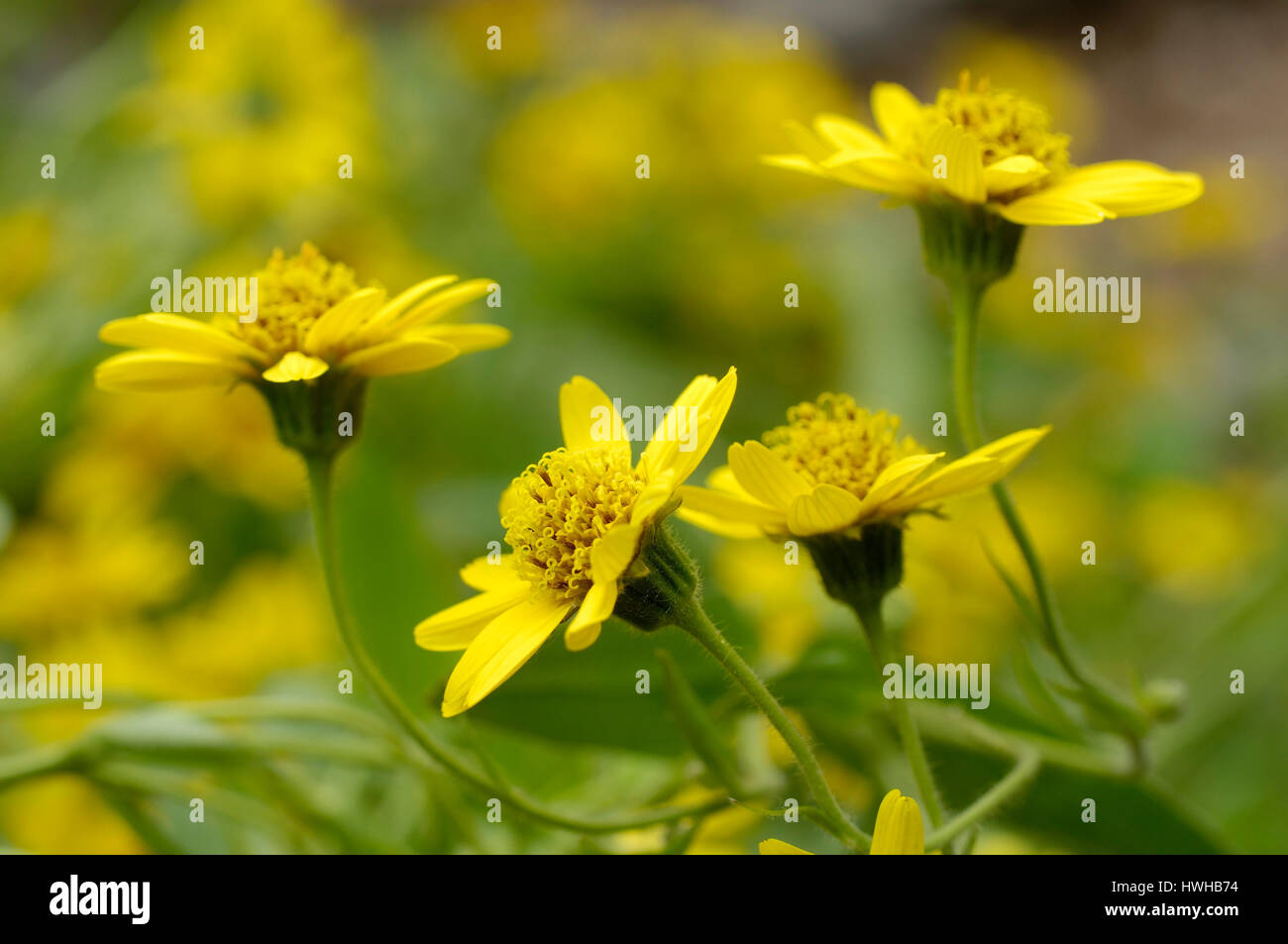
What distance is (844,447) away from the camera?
500 mm

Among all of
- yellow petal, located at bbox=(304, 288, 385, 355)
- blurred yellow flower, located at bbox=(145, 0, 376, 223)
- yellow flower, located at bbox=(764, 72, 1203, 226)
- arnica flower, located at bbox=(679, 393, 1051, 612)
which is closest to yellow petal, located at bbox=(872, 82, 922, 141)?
yellow flower, located at bbox=(764, 72, 1203, 226)

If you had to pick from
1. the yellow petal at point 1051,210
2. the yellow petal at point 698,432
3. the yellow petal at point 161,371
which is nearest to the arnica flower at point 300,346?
the yellow petal at point 161,371

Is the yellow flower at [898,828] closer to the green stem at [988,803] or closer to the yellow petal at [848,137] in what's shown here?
the green stem at [988,803]

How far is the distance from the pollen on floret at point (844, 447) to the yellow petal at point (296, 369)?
0.61ft

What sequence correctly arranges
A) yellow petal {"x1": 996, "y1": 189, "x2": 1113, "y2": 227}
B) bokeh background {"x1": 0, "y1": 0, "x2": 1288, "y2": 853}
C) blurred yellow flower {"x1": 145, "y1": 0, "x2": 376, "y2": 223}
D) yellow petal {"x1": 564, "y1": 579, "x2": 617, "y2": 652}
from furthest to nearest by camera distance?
blurred yellow flower {"x1": 145, "y1": 0, "x2": 376, "y2": 223}
bokeh background {"x1": 0, "y1": 0, "x2": 1288, "y2": 853}
yellow petal {"x1": 996, "y1": 189, "x2": 1113, "y2": 227}
yellow petal {"x1": 564, "y1": 579, "x2": 617, "y2": 652}

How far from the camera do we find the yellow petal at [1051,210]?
18.5 inches

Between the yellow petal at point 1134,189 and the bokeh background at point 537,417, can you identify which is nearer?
the yellow petal at point 1134,189

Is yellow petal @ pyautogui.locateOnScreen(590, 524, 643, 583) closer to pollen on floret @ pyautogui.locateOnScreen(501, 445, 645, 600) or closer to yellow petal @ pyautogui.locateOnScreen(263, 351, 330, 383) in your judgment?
pollen on floret @ pyautogui.locateOnScreen(501, 445, 645, 600)

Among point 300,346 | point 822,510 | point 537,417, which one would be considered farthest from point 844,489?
point 537,417

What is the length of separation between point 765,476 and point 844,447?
0.08m

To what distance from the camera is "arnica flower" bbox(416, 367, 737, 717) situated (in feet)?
1.29

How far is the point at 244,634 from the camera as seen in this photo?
38.7 inches
